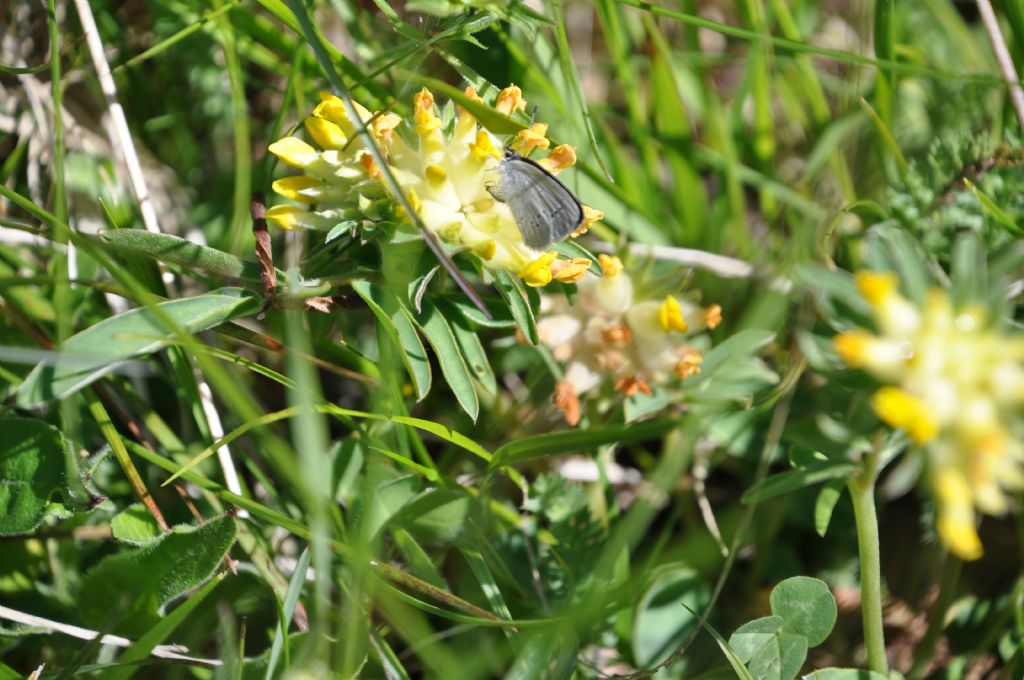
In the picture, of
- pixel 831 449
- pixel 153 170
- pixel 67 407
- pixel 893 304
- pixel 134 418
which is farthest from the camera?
pixel 153 170

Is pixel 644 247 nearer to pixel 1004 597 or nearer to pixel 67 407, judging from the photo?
pixel 1004 597

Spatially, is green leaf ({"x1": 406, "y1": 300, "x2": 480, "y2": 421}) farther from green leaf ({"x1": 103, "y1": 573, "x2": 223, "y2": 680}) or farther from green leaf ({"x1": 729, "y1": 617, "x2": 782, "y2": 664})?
green leaf ({"x1": 729, "y1": 617, "x2": 782, "y2": 664})

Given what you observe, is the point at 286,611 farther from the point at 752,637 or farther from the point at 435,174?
the point at 752,637

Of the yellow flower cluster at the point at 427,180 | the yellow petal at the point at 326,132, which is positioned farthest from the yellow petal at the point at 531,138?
the yellow petal at the point at 326,132

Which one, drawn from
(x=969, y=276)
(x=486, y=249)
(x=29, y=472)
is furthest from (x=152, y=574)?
(x=969, y=276)

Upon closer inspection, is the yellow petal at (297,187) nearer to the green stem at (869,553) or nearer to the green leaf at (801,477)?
the green leaf at (801,477)

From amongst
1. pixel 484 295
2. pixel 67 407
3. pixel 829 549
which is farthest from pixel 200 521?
pixel 829 549
